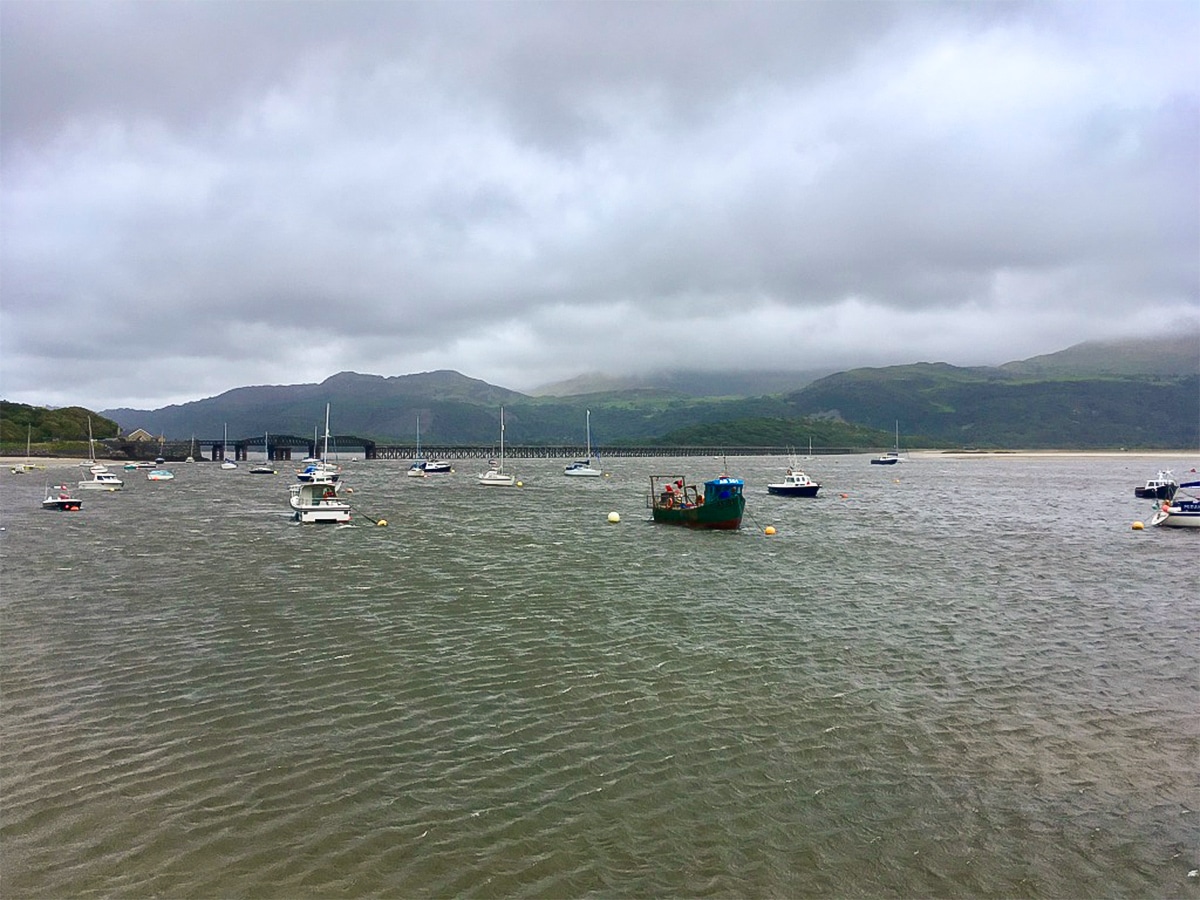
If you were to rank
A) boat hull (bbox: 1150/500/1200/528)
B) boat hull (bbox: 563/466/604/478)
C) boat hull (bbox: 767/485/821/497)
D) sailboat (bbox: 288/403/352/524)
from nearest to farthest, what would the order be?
boat hull (bbox: 1150/500/1200/528) < sailboat (bbox: 288/403/352/524) < boat hull (bbox: 767/485/821/497) < boat hull (bbox: 563/466/604/478)

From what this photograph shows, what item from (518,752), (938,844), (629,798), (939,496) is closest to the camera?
(938,844)

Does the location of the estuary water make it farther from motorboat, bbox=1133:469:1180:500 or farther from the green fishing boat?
motorboat, bbox=1133:469:1180:500

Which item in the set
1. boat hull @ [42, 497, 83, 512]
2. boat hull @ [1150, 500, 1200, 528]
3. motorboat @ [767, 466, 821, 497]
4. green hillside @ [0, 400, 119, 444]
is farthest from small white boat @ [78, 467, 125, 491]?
green hillside @ [0, 400, 119, 444]

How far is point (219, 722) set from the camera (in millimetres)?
14570

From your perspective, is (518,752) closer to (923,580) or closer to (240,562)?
(923,580)

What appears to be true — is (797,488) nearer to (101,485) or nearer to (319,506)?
(319,506)

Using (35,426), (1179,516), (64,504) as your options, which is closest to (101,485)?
(64,504)

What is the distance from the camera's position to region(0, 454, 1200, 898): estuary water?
987 centimetres

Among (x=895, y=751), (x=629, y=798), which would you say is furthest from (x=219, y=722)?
(x=895, y=751)

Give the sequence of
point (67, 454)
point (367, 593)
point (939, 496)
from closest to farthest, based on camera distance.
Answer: point (367, 593) → point (939, 496) → point (67, 454)

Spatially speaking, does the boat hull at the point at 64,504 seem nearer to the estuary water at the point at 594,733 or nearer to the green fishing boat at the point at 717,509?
the estuary water at the point at 594,733

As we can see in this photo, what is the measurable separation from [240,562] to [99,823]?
1068 inches

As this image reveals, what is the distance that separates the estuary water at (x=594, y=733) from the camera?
987 centimetres

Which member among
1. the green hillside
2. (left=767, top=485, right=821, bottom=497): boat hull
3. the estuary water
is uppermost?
the green hillside
